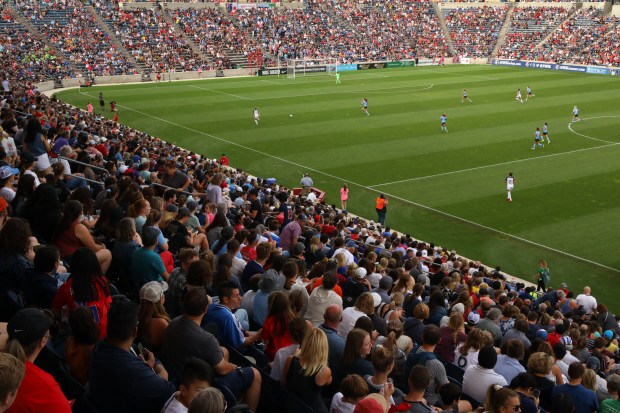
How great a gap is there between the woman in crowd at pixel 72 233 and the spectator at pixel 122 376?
3.14 m

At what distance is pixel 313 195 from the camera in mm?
24203

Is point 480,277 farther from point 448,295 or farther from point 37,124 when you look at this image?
point 37,124

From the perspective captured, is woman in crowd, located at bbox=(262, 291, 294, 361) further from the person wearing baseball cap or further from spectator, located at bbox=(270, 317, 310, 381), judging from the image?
the person wearing baseball cap

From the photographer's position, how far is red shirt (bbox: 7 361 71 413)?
4598 millimetres

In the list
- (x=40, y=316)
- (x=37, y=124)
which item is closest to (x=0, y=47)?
(x=37, y=124)

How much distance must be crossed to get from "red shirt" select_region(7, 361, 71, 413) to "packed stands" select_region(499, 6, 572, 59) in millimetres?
77068

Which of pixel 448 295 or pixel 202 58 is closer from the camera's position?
pixel 448 295

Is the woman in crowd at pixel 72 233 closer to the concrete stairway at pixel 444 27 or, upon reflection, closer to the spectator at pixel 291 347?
the spectator at pixel 291 347

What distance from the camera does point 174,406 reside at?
5.15m

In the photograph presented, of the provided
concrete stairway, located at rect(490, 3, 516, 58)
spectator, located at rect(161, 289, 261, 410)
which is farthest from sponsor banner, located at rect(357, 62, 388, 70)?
spectator, located at rect(161, 289, 261, 410)

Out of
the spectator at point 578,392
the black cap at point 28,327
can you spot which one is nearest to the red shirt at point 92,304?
the black cap at point 28,327

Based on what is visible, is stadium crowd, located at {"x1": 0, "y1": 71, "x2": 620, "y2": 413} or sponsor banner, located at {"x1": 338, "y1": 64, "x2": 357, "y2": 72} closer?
stadium crowd, located at {"x1": 0, "y1": 71, "x2": 620, "y2": 413}

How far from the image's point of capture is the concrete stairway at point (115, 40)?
6347cm

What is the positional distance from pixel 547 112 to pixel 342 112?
1448 centimetres
